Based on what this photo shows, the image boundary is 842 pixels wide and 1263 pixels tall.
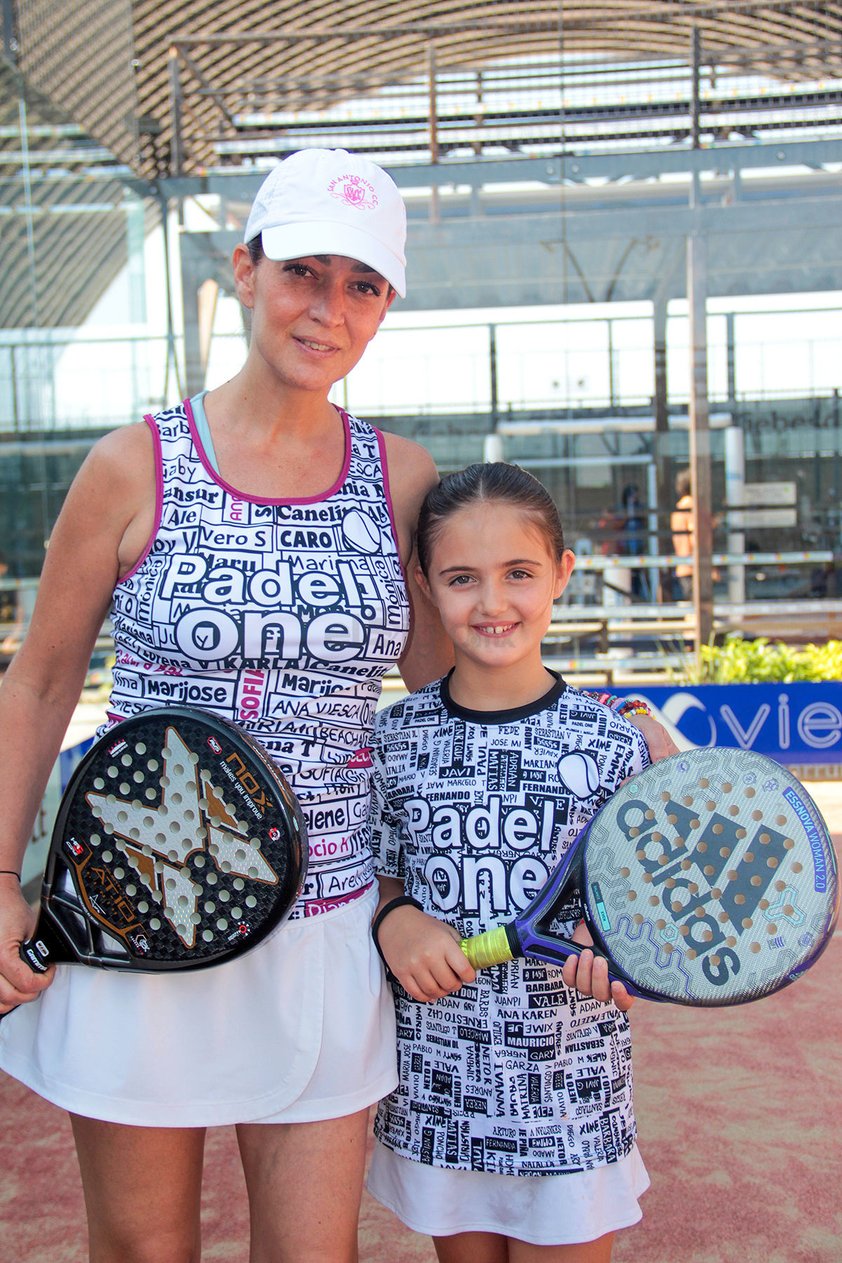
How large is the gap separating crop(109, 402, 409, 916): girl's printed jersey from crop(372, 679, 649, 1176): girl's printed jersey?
15 centimetres

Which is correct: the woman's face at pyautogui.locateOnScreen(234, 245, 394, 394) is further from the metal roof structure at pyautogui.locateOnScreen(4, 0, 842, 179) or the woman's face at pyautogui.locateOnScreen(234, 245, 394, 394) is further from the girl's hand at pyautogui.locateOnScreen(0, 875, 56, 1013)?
the metal roof structure at pyautogui.locateOnScreen(4, 0, 842, 179)

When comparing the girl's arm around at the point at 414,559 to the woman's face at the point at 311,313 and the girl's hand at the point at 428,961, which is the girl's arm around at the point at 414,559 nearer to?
the woman's face at the point at 311,313

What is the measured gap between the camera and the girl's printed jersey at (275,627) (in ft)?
5.23

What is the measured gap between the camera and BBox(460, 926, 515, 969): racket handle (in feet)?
5.30

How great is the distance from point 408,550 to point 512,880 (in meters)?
0.51

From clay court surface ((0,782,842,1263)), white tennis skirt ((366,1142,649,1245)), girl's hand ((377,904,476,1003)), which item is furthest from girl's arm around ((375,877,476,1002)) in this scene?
clay court surface ((0,782,842,1263))

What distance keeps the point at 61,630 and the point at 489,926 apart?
74 centimetres

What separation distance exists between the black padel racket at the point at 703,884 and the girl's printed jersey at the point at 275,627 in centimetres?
30

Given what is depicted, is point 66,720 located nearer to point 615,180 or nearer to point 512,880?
point 512,880

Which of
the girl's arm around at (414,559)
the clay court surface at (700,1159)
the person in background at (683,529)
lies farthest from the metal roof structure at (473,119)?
the girl's arm around at (414,559)

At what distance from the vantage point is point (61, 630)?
1.74 m

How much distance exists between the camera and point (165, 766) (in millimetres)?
1559

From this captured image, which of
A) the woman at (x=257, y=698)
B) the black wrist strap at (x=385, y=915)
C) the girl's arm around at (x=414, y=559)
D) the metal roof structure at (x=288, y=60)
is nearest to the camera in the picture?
the woman at (x=257, y=698)

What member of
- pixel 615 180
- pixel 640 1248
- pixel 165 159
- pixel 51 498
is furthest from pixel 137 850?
pixel 165 159
